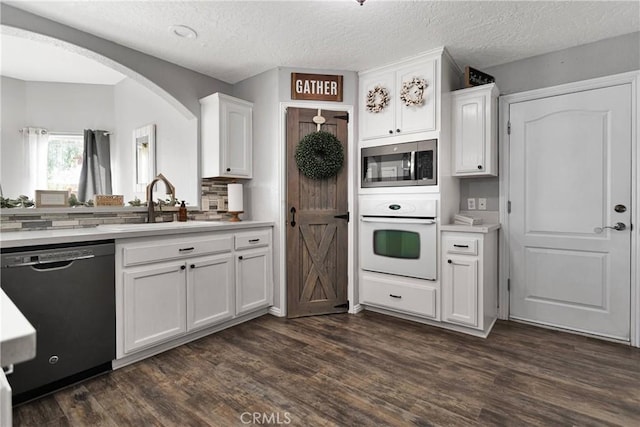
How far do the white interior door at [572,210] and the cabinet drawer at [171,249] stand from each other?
267 centimetres

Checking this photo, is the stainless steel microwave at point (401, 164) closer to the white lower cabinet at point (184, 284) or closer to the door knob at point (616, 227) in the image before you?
the white lower cabinet at point (184, 284)

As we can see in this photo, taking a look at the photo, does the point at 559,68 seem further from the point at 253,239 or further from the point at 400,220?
the point at 253,239

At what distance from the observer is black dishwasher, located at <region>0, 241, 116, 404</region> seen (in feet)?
5.97

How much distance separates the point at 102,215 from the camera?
2816mm

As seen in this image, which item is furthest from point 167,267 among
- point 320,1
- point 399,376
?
point 320,1

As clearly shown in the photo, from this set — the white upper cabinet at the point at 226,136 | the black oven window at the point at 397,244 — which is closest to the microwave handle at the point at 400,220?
the black oven window at the point at 397,244

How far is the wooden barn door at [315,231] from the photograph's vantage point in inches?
128

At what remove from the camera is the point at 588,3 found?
2.25m

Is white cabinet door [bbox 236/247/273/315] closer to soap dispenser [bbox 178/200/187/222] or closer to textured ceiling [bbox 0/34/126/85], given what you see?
soap dispenser [bbox 178/200/187/222]

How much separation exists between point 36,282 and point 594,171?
4.00 meters

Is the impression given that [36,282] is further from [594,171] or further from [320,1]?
[594,171]

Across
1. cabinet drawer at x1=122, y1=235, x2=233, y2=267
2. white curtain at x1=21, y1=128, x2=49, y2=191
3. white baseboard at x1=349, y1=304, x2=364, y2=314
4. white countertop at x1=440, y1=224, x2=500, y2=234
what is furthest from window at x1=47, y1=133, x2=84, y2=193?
white countertop at x1=440, y1=224, x2=500, y2=234

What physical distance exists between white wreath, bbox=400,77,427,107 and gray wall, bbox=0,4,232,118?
6.30ft

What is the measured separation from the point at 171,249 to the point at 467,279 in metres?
2.35
